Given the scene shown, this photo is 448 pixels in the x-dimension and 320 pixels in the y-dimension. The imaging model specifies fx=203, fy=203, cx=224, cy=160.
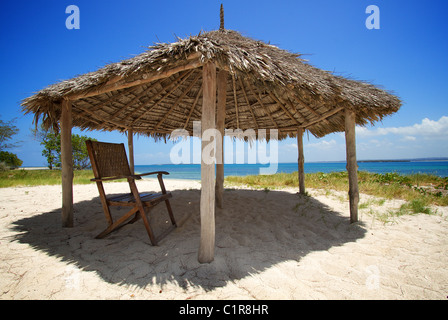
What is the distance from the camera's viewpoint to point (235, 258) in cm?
218

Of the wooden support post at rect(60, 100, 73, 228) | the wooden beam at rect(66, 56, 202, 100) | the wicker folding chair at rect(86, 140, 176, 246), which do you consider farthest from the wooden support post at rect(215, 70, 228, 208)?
the wooden support post at rect(60, 100, 73, 228)

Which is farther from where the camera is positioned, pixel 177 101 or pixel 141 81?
pixel 177 101

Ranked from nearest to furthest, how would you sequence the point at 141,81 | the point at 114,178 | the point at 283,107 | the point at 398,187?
the point at 141,81
the point at 114,178
the point at 283,107
the point at 398,187

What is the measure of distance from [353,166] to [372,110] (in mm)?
1008

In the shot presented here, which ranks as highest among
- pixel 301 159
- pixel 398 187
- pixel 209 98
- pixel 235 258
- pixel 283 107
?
pixel 283 107

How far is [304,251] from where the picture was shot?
8.00 feet

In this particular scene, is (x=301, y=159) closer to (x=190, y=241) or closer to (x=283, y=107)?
(x=283, y=107)

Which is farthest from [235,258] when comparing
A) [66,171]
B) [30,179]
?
[30,179]

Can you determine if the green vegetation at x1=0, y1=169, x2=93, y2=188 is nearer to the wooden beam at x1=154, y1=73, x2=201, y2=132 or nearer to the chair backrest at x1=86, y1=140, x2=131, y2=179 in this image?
the wooden beam at x1=154, y1=73, x2=201, y2=132

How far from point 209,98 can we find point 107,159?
5.79ft

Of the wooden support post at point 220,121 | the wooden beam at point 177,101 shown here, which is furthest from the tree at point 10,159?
the wooden support post at point 220,121
